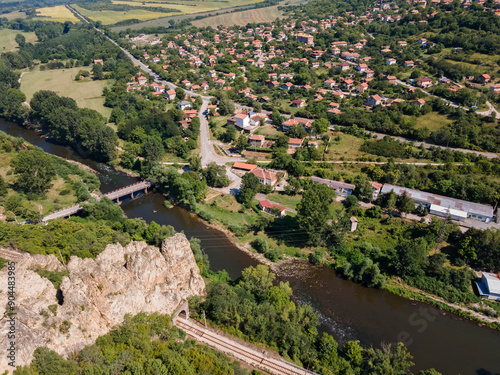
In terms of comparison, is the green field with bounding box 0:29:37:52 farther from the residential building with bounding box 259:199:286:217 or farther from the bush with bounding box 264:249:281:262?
the bush with bounding box 264:249:281:262

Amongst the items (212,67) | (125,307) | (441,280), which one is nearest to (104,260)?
(125,307)

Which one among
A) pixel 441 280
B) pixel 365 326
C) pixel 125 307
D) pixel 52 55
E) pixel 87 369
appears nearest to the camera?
pixel 87 369

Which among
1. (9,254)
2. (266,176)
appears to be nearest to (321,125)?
(266,176)

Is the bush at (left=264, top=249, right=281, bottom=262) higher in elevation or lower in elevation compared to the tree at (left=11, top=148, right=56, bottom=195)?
lower

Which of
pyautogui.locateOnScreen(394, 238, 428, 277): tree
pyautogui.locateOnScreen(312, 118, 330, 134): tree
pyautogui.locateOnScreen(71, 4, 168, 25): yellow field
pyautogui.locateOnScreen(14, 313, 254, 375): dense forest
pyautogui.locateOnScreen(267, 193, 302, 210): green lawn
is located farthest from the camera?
pyautogui.locateOnScreen(71, 4, 168, 25): yellow field

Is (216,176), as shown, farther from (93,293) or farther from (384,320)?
(384,320)

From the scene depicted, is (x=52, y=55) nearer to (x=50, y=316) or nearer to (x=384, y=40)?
(x=384, y=40)

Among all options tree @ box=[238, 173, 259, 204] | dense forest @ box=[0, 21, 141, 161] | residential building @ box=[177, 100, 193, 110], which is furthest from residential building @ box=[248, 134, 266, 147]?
dense forest @ box=[0, 21, 141, 161]
